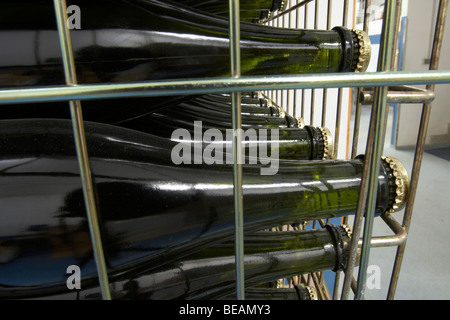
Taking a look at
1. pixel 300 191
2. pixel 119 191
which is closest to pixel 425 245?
pixel 300 191

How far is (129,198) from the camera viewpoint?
0.21m

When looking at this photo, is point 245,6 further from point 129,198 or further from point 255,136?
point 129,198

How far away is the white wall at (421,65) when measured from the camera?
2.49 meters

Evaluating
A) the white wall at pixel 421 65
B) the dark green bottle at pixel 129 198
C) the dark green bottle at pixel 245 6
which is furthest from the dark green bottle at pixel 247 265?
the white wall at pixel 421 65

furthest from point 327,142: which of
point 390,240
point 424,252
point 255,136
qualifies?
point 424,252

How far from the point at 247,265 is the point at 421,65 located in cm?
291

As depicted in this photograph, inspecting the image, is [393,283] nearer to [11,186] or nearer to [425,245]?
[11,186]

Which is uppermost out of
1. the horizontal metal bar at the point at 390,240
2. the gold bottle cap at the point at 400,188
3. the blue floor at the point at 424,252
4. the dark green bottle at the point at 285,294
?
the gold bottle cap at the point at 400,188

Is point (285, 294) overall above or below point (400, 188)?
below

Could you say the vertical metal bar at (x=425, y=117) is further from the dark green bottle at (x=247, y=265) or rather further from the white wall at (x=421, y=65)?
the white wall at (x=421, y=65)

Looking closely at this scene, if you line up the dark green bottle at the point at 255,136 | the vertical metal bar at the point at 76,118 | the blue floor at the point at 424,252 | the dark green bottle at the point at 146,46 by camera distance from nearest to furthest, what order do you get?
the vertical metal bar at the point at 76,118 → the dark green bottle at the point at 146,46 → the dark green bottle at the point at 255,136 → the blue floor at the point at 424,252

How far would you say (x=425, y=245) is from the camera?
136 cm

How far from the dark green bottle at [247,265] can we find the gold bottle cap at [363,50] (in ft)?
0.44
